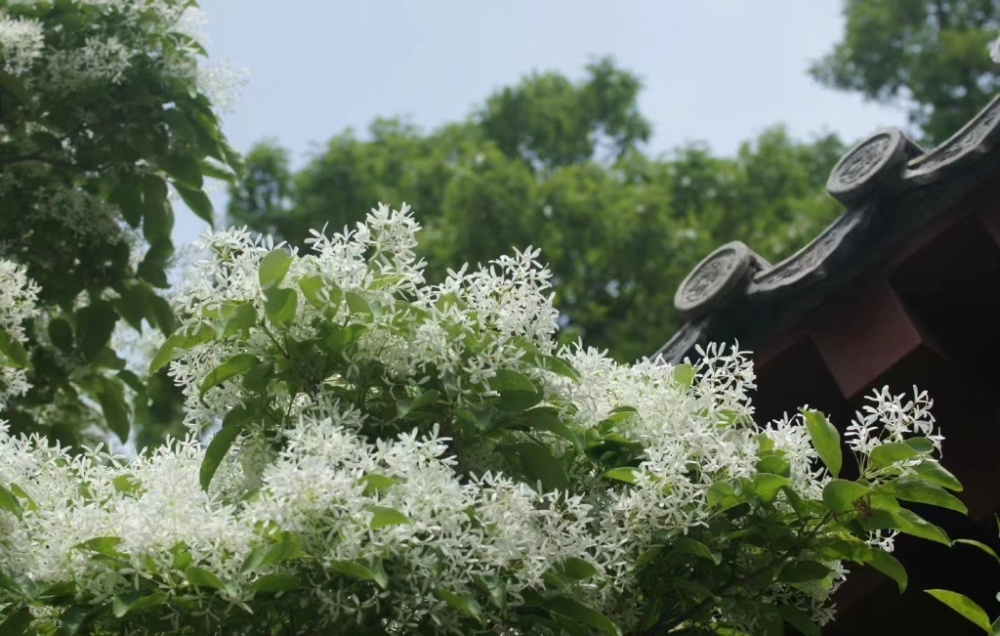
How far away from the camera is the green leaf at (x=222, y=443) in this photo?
284cm

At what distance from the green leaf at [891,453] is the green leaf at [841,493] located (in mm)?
64

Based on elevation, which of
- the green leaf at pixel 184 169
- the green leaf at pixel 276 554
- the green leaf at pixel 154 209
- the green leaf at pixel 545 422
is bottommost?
the green leaf at pixel 276 554

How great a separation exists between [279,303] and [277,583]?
564 mm

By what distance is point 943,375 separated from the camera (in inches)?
158

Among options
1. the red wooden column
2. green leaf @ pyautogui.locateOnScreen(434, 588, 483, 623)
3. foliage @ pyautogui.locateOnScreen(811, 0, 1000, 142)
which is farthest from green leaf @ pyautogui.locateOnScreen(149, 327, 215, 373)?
foliage @ pyautogui.locateOnScreen(811, 0, 1000, 142)

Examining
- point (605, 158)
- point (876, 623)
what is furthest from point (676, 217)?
point (876, 623)

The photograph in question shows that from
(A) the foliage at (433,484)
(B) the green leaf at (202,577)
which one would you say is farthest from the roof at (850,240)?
(B) the green leaf at (202,577)

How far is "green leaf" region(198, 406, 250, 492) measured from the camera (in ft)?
9.31

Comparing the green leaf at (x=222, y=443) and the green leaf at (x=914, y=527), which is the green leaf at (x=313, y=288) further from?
the green leaf at (x=914, y=527)

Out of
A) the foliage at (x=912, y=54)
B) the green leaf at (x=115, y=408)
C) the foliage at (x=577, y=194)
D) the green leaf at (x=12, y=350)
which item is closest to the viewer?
the green leaf at (x=12, y=350)

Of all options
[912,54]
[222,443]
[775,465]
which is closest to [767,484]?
[775,465]

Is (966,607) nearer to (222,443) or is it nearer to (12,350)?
(222,443)

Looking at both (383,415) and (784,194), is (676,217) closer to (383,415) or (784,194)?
(784,194)

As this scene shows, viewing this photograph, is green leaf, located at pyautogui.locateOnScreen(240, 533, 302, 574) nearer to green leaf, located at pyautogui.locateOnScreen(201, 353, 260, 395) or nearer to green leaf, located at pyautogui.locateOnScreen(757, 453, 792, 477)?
green leaf, located at pyautogui.locateOnScreen(201, 353, 260, 395)
